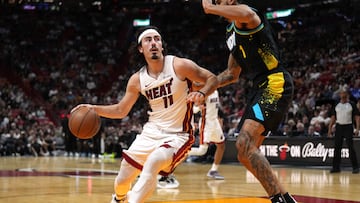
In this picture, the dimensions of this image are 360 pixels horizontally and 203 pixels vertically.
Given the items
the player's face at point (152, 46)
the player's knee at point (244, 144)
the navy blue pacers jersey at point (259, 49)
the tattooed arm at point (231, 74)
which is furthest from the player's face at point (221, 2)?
the player's knee at point (244, 144)

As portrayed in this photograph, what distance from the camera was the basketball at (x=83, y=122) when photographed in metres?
5.96

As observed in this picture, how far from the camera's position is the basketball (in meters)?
5.96

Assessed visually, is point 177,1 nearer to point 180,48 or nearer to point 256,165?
point 180,48

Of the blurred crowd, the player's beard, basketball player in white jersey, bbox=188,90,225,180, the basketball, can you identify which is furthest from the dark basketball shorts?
the blurred crowd

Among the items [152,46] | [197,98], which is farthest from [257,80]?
[152,46]

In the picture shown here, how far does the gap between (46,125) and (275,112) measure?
2155 cm

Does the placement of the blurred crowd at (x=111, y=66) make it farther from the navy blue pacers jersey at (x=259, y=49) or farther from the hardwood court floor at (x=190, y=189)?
the navy blue pacers jersey at (x=259, y=49)

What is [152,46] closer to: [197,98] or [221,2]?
[221,2]

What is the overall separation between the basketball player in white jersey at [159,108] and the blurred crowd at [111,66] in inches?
383

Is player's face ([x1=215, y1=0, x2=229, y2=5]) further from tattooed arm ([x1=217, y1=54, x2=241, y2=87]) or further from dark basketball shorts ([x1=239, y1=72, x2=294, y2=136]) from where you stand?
dark basketball shorts ([x1=239, y1=72, x2=294, y2=136])

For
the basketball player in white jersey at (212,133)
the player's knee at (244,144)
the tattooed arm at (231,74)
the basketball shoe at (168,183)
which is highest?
the tattooed arm at (231,74)

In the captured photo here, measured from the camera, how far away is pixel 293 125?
15938 millimetres

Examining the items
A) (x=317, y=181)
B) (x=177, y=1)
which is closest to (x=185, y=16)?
(x=177, y=1)

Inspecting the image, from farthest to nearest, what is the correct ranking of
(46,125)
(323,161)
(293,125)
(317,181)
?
(46,125)
(293,125)
(323,161)
(317,181)
